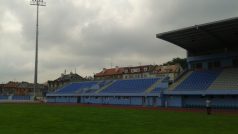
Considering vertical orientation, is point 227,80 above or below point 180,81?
below

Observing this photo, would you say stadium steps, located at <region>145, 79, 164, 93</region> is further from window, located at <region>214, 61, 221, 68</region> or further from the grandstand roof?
window, located at <region>214, 61, 221, 68</region>

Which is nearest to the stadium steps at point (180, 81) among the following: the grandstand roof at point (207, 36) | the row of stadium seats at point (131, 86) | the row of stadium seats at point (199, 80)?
the row of stadium seats at point (199, 80)

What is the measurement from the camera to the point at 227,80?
4522cm

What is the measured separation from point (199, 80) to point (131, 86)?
16503mm

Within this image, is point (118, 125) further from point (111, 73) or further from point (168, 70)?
point (111, 73)

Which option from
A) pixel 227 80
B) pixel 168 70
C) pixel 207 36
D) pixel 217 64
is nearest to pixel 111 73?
pixel 168 70

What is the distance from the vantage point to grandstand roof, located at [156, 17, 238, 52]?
4160 cm

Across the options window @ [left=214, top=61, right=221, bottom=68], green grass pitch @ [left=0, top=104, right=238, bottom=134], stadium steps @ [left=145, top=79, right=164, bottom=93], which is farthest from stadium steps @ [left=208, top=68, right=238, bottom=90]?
green grass pitch @ [left=0, top=104, right=238, bottom=134]

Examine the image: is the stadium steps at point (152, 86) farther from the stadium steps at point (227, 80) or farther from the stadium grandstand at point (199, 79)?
the stadium steps at point (227, 80)

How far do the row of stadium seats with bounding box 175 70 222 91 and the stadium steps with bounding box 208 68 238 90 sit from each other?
0.98 m

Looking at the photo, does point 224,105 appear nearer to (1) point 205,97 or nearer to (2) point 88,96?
(1) point 205,97

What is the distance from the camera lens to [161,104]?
5197 centimetres

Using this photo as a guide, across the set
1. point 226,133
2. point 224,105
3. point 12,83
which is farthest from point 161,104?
point 12,83

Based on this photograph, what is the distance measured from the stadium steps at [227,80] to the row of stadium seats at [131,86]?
49.0 feet
